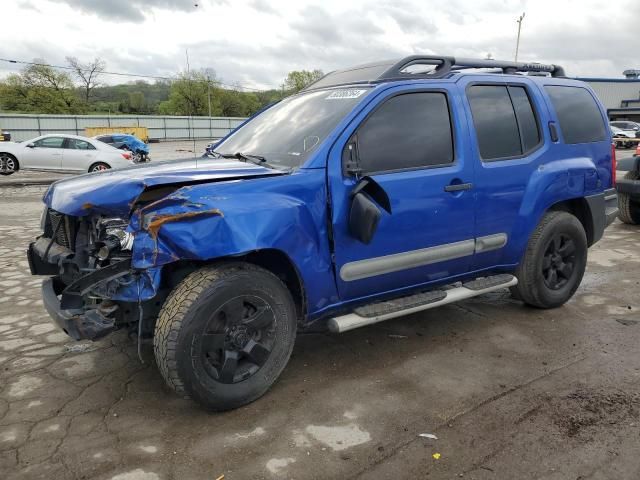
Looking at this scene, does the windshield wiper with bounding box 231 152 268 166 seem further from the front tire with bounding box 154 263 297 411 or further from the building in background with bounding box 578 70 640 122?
the building in background with bounding box 578 70 640 122

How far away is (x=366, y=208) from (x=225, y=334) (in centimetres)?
110

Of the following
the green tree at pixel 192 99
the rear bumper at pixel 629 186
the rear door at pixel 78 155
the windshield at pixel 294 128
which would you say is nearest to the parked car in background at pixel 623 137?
the rear bumper at pixel 629 186

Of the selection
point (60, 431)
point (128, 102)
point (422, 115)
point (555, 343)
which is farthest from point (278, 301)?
point (128, 102)

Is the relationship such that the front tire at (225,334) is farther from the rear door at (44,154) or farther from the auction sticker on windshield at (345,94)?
the rear door at (44,154)

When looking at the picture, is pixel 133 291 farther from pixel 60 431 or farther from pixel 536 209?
pixel 536 209

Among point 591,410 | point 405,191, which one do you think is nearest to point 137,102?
point 405,191

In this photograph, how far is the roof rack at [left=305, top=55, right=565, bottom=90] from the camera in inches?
151

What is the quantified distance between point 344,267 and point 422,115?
1.27 m

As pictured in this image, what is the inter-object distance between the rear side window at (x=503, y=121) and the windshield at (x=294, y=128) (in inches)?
39.9

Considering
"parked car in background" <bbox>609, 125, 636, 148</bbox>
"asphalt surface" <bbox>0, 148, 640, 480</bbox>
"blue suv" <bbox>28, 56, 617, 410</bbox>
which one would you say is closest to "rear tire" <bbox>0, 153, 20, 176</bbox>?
"asphalt surface" <bbox>0, 148, 640, 480</bbox>

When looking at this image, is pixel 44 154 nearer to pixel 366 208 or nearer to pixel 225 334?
pixel 225 334

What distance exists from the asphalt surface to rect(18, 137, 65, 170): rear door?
13707mm

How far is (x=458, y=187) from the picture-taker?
146 inches

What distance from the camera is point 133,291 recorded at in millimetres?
2799
